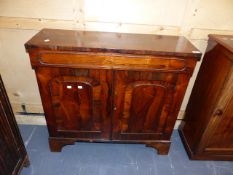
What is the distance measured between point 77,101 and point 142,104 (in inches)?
19.3

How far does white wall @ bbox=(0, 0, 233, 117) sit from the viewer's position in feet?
4.58

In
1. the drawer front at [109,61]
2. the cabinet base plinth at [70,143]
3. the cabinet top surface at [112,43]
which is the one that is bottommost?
the cabinet base plinth at [70,143]

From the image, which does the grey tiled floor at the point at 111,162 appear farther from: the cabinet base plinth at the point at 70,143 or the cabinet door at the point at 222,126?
the cabinet door at the point at 222,126

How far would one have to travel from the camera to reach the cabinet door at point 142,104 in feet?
4.06

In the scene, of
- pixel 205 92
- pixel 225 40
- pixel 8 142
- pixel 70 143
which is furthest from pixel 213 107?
pixel 8 142

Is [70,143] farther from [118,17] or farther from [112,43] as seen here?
[118,17]

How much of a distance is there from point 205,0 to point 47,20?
125 centimetres

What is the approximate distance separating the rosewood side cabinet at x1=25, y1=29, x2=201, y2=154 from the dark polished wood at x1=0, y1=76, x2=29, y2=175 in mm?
236

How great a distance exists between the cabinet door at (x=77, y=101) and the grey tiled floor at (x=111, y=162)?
0.77 feet

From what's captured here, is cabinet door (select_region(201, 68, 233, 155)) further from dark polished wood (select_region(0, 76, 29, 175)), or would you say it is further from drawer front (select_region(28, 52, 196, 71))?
dark polished wood (select_region(0, 76, 29, 175))

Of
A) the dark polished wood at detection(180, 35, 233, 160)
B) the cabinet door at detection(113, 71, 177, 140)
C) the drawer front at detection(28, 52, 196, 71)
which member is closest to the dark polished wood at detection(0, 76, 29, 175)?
the drawer front at detection(28, 52, 196, 71)

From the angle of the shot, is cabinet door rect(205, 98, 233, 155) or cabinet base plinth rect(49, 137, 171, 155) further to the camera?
cabinet base plinth rect(49, 137, 171, 155)

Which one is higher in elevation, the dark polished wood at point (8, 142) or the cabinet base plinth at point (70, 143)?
the dark polished wood at point (8, 142)

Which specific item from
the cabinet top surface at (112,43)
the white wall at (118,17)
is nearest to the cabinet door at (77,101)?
the cabinet top surface at (112,43)
